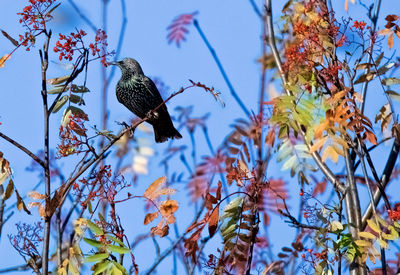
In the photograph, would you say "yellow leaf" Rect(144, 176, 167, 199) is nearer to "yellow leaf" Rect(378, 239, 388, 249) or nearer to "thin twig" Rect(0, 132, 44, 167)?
"thin twig" Rect(0, 132, 44, 167)

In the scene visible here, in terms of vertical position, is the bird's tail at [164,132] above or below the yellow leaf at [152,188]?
above

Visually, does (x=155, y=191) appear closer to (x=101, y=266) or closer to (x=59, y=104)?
(x=101, y=266)

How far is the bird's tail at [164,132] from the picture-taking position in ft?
16.9

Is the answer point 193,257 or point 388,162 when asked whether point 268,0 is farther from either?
point 193,257

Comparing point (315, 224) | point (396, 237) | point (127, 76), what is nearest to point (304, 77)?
point (315, 224)

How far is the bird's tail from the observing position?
16.9ft

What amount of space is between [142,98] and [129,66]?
458mm

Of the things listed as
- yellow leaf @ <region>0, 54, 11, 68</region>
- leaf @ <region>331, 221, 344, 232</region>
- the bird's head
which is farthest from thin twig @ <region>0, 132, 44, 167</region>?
the bird's head

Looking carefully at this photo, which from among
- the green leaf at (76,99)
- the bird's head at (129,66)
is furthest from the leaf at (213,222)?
the bird's head at (129,66)

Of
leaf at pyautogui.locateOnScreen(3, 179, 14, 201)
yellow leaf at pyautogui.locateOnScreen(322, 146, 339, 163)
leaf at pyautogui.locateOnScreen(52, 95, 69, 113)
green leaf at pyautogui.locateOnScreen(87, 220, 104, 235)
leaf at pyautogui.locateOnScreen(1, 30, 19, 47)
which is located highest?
leaf at pyautogui.locateOnScreen(1, 30, 19, 47)

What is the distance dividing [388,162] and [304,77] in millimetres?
758

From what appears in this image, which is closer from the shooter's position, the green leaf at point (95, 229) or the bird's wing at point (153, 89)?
the green leaf at point (95, 229)

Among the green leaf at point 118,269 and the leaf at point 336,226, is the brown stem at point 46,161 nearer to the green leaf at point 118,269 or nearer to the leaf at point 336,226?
the green leaf at point 118,269

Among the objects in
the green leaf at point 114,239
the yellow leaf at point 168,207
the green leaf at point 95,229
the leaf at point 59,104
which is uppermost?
the leaf at point 59,104
